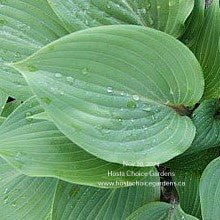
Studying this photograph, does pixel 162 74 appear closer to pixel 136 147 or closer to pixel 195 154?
pixel 136 147

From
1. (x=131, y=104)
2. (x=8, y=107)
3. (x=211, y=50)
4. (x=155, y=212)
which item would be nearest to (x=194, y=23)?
(x=211, y=50)

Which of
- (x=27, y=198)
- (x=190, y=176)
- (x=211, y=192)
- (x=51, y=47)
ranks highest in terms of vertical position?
(x=51, y=47)

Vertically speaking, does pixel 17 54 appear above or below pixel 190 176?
above

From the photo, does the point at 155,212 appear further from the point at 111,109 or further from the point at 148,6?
the point at 148,6

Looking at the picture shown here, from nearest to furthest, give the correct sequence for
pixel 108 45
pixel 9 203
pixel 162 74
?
pixel 108 45, pixel 162 74, pixel 9 203

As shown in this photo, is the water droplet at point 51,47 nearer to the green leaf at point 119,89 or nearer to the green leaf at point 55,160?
the green leaf at point 119,89

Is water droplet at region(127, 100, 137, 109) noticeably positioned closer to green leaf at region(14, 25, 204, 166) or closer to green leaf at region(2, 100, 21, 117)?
green leaf at region(14, 25, 204, 166)

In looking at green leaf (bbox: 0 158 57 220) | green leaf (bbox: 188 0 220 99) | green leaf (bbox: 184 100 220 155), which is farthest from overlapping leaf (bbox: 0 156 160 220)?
green leaf (bbox: 188 0 220 99)

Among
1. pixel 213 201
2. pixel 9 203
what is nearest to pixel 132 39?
pixel 213 201
